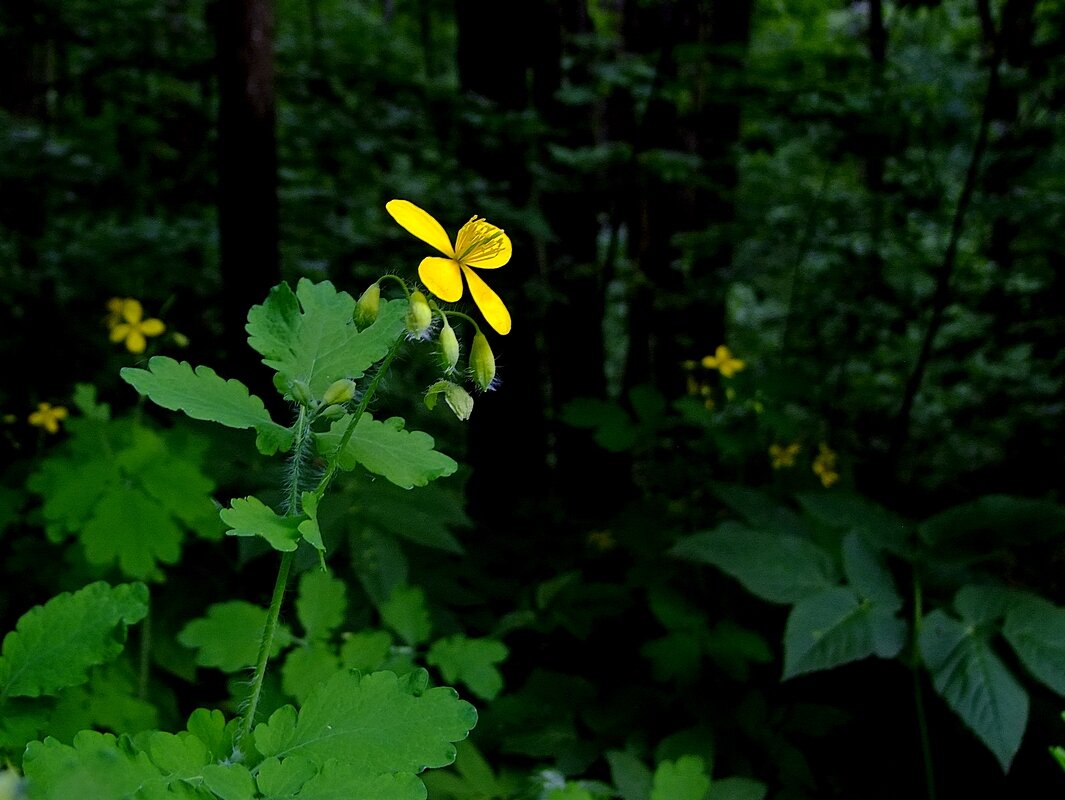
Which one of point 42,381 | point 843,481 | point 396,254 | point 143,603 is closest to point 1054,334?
point 843,481

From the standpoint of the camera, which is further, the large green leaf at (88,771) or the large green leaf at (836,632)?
the large green leaf at (836,632)

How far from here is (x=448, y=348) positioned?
0.82m

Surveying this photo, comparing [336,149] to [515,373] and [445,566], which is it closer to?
[515,373]

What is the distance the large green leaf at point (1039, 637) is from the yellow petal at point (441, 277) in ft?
5.08

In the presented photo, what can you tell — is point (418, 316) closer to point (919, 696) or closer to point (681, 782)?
point (681, 782)

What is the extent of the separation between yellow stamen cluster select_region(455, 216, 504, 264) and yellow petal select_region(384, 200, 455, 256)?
0.02 metres

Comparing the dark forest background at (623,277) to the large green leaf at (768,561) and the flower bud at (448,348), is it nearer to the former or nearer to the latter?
the large green leaf at (768,561)

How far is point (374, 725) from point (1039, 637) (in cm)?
155

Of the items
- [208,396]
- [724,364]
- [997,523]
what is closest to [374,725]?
[208,396]

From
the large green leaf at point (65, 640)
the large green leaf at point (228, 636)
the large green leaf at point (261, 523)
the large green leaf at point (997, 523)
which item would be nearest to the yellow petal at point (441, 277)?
the large green leaf at point (261, 523)

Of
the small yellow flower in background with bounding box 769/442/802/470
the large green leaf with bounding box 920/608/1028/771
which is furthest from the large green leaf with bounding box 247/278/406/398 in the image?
the small yellow flower in background with bounding box 769/442/802/470

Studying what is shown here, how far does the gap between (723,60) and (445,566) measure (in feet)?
9.64

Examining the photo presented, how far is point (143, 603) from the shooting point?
0.97 meters

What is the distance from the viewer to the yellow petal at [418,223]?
29.5 inches
